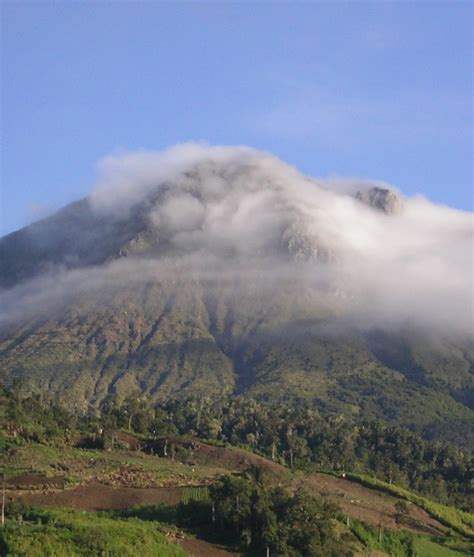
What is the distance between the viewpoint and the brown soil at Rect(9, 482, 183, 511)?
238 feet

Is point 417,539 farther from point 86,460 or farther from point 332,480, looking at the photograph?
point 86,460

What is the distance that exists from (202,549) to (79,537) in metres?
11.1

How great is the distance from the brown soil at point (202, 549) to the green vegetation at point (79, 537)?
58.7 inches

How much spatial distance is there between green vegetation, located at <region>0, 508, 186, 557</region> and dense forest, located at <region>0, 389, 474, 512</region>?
36.5m

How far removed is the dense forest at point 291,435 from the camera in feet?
352

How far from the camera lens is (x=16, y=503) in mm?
68312

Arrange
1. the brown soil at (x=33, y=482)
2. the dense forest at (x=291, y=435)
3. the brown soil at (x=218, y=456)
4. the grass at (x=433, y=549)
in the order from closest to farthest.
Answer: the grass at (x=433, y=549), the brown soil at (x=33, y=482), the brown soil at (x=218, y=456), the dense forest at (x=291, y=435)

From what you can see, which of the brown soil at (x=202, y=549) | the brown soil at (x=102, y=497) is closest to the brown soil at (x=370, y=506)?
the brown soil at (x=102, y=497)

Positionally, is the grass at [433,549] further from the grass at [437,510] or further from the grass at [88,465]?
the grass at [88,465]

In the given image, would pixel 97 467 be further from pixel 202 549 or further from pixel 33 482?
pixel 202 549

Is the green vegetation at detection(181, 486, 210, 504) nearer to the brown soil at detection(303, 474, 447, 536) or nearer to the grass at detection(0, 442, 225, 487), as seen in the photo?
the grass at detection(0, 442, 225, 487)

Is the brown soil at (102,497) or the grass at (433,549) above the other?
the brown soil at (102,497)

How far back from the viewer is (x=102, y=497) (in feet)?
249

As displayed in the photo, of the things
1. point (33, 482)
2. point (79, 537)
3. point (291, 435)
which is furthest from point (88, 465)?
point (291, 435)
